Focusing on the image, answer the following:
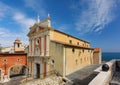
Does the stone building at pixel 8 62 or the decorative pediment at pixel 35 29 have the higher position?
the decorative pediment at pixel 35 29

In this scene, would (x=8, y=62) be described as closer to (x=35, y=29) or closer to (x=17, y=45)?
(x=35, y=29)

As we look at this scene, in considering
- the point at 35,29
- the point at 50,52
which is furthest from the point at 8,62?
the point at 50,52

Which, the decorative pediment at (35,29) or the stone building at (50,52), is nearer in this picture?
the stone building at (50,52)

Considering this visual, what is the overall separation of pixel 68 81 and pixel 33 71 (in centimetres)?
1167

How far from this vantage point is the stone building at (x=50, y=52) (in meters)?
15.6

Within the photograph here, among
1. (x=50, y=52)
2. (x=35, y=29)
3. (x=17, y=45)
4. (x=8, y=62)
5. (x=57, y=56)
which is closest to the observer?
(x=57, y=56)

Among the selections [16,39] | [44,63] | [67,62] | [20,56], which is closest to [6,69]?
[20,56]

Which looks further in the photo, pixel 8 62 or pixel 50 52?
pixel 8 62

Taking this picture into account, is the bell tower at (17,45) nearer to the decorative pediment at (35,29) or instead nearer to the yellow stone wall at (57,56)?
the decorative pediment at (35,29)

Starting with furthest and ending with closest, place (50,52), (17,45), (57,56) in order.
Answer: (17,45)
(50,52)
(57,56)

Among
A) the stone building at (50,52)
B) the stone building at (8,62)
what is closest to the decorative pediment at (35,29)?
the stone building at (50,52)

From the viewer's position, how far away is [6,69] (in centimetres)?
2070

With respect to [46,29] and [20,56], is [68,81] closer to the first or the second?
[46,29]

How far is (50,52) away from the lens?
17.7 m
